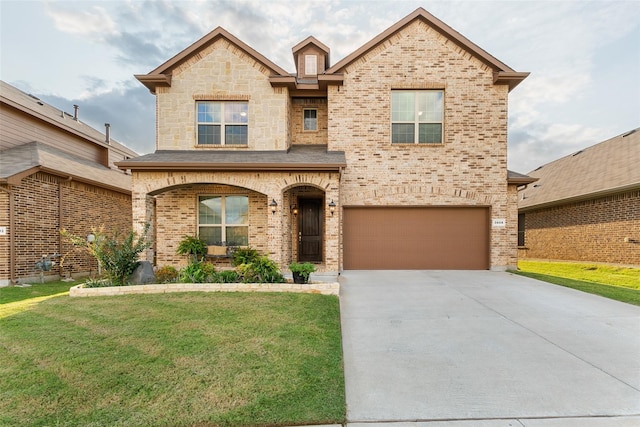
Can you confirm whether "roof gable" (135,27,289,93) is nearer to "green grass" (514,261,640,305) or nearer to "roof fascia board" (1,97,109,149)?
"roof fascia board" (1,97,109,149)

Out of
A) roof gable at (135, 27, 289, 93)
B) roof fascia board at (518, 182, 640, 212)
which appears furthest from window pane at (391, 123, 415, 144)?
roof fascia board at (518, 182, 640, 212)

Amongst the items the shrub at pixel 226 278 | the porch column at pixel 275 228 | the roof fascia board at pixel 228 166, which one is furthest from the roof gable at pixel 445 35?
the shrub at pixel 226 278

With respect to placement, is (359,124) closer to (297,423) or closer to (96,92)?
(297,423)

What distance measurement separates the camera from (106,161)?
51.6ft

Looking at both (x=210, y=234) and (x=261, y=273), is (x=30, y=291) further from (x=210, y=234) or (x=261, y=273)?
(x=261, y=273)

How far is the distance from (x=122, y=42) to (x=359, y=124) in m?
12.3

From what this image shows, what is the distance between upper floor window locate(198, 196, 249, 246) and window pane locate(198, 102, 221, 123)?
286cm

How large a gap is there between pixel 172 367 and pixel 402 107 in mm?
10428

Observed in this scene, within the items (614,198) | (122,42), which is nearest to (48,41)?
(122,42)

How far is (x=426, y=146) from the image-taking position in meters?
10.8

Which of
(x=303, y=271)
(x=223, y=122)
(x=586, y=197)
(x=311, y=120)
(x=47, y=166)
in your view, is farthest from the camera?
(x=586, y=197)

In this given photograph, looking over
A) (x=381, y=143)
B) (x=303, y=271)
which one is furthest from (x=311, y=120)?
(x=303, y=271)

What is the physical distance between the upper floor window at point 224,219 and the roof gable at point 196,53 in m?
4.50

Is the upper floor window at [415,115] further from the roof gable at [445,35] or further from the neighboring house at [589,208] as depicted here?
the neighboring house at [589,208]
